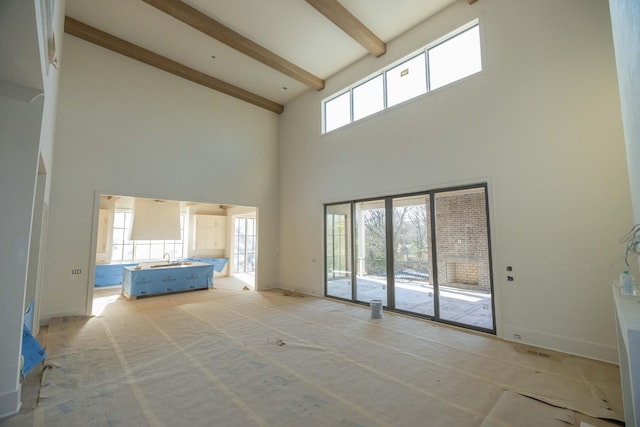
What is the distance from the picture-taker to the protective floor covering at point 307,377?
7.72 ft

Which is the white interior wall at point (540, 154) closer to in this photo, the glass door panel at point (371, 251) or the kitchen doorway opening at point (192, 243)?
the glass door panel at point (371, 251)

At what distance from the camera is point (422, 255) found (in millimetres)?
5098

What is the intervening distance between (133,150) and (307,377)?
5820 millimetres

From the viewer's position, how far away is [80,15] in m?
5.18

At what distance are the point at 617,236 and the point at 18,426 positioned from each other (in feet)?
20.2

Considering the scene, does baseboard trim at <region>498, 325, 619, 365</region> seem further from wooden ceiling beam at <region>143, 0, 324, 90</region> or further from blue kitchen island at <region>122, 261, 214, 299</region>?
blue kitchen island at <region>122, 261, 214, 299</region>

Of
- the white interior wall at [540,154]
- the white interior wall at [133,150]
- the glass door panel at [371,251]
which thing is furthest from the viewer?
the glass door panel at [371,251]

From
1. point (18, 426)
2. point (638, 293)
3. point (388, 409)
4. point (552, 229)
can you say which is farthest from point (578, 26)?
point (18, 426)

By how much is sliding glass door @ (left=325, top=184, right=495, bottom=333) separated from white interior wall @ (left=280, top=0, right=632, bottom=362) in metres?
0.25

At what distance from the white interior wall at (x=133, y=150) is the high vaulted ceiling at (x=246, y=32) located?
17.0 inches

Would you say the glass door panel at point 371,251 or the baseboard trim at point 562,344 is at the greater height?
the glass door panel at point 371,251

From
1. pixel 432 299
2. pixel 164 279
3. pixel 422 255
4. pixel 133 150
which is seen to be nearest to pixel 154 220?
pixel 164 279

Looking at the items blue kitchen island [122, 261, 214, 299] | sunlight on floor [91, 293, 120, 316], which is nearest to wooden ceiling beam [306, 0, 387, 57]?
blue kitchen island [122, 261, 214, 299]

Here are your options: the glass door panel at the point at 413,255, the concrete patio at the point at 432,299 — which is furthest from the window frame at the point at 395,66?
the concrete patio at the point at 432,299
